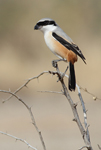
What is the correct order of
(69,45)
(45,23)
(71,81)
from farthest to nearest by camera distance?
(45,23) → (69,45) → (71,81)

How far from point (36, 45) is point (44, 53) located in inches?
10.6

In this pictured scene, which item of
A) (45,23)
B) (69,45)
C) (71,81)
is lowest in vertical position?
(71,81)

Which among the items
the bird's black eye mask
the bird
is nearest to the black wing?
the bird

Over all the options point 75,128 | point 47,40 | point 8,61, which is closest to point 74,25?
point 8,61

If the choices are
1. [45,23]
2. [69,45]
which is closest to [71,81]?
[69,45]

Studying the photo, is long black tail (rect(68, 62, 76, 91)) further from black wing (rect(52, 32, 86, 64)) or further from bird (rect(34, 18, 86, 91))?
black wing (rect(52, 32, 86, 64))

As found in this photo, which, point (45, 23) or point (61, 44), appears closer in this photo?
point (61, 44)

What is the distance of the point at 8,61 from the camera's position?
1010 cm

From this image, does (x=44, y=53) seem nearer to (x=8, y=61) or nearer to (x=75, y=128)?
(x=8, y=61)

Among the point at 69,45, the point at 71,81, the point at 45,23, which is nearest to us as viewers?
the point at 71,81

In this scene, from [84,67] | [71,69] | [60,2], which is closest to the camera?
[71,69]

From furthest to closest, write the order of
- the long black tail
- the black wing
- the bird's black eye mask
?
the bird's black eye mask
the black wing
the long black tail

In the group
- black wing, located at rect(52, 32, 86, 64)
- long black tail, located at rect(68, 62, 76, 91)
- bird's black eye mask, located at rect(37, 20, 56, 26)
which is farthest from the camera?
bird's black eye mask, located at rect(37, 20, 56, 26)

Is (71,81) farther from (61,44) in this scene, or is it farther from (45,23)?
(45,23)
